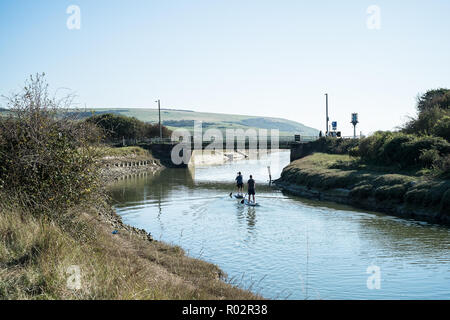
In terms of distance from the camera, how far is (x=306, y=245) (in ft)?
67.6

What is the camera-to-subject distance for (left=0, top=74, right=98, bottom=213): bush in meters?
12.7

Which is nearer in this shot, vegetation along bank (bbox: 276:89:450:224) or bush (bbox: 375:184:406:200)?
vegetation along bank (bbox: 276:89:450:224)

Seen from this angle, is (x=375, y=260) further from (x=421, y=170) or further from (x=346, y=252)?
(x=421, y=170)

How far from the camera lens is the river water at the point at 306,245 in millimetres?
14349

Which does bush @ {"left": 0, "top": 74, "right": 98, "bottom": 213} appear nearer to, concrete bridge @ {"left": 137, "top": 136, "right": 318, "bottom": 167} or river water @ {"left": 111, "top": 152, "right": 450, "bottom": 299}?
river water @ {"left": 111, "top": 152, "right": 450, "bottom": 299}

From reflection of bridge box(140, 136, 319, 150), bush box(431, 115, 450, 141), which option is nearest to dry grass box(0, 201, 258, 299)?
bush box(431, 115, 450, 141)

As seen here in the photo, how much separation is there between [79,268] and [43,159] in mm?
5095

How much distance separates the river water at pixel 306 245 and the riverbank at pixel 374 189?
1.63 metres

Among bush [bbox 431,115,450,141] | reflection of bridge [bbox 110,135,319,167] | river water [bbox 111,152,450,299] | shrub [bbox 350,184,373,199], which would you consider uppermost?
bush [bbox 431,115,450,141]

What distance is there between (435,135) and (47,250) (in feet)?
124

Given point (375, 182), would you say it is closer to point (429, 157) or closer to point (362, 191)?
point (362, 191)

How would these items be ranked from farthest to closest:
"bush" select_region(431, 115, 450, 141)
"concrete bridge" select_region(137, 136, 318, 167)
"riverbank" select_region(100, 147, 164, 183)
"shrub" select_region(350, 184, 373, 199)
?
"concrete bridge" select_region(137, 136, 318, 167) < "riverbank" select_region(100, 147, 164, 183) < "bush" select_region(431, 115, 450, 141) < "shrub" select_region(350, 184, 373, 199)

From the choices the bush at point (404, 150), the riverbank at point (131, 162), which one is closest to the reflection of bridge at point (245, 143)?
the riverbank at point (131, 162)

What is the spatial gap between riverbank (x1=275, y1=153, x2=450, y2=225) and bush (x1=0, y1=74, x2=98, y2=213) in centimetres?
2062
